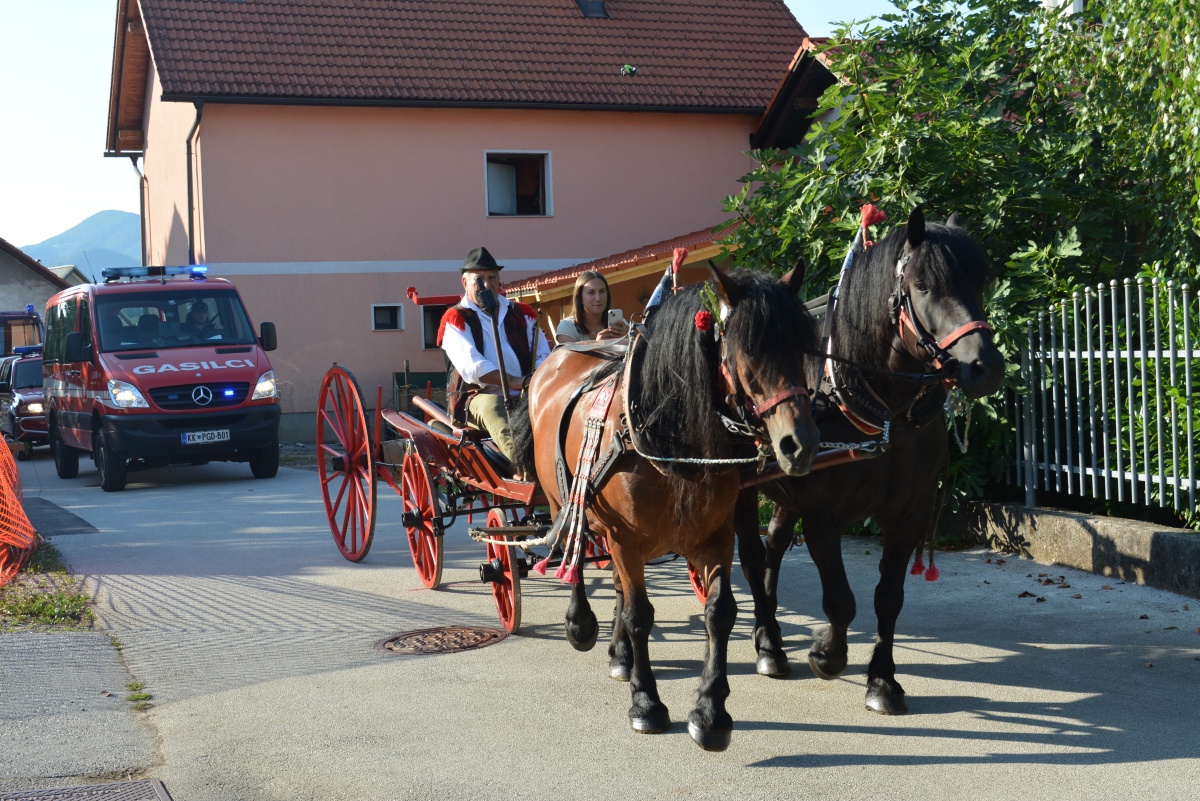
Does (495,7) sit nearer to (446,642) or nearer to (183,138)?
(183,138)

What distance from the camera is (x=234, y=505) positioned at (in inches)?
480

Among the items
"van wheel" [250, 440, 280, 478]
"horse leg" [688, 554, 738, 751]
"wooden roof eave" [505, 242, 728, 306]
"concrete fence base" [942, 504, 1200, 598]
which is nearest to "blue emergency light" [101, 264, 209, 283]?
"van wheel" [250, 440, 280, 478]

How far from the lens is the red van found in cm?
1377

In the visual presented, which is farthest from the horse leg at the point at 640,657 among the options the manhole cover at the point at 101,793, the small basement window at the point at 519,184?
the small basement window at the point at 519,184

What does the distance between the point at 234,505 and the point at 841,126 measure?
23.7 ft

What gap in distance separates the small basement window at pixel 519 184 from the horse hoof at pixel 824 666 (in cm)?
1836

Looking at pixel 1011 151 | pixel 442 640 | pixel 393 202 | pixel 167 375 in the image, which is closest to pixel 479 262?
pixel 442 640

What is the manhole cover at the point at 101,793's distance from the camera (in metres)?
4.05

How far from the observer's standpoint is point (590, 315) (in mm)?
7184

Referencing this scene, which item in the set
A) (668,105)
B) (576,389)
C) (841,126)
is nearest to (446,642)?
(576,389)

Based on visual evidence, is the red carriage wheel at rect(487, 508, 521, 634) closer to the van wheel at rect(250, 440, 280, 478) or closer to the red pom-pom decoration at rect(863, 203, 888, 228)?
the red pom-pom decoration at rect(863, 203, 888, 228)

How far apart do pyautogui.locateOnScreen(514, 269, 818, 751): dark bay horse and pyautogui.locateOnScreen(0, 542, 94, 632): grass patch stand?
11.6ft

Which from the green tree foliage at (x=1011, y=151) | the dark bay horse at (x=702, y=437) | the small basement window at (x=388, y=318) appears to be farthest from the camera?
the small basement window at (x=388, y=318)

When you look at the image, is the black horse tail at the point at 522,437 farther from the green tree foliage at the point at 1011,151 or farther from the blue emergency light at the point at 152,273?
the blue emergency light at the point at 152,273
